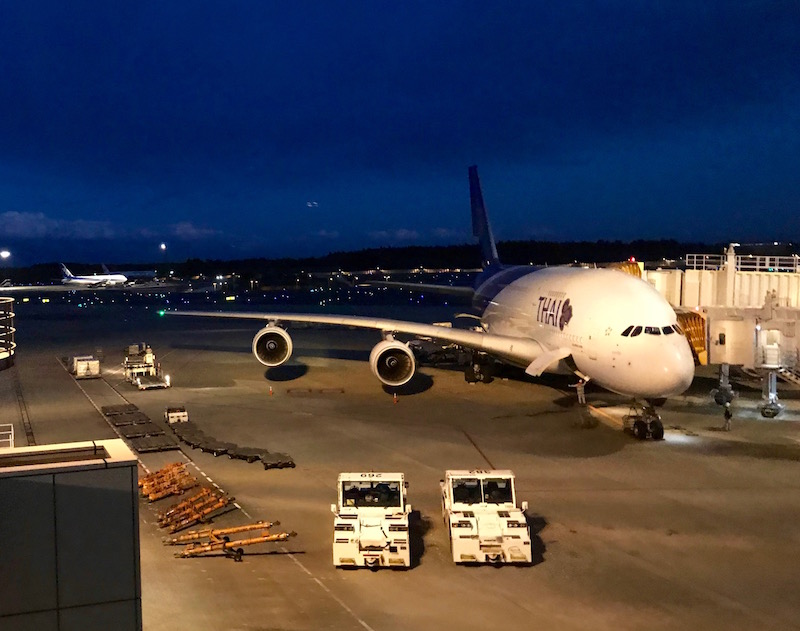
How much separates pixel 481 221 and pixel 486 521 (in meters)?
27.7

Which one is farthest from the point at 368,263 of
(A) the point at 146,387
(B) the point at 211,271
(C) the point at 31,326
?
(A) the point at 146,387

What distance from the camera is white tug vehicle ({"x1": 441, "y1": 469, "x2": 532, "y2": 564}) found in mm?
11211

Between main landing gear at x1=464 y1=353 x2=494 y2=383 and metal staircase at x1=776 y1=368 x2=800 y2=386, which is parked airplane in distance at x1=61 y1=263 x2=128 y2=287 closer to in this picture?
main landing gear at x1=464 y1=353 x2=494 y2=383

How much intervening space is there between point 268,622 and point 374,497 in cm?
343

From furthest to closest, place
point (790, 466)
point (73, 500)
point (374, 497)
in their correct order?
point (790, 466), point (374, 497), point (73, 500)

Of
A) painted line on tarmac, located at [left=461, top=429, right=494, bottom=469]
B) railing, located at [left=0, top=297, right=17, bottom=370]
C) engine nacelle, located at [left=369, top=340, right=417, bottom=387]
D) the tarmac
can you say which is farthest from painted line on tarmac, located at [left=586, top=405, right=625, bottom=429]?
railing, located at [left=0, top=297, right=17, bottom=370]

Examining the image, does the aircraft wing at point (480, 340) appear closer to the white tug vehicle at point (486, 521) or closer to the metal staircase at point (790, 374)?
the metal staircase at point (790, 374)

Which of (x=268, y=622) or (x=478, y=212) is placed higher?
(x=478, y=212)

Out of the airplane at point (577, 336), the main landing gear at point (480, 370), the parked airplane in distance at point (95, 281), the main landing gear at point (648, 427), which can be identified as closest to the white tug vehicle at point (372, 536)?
the airplane at point (577, 336)

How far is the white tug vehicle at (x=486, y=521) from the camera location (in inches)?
441

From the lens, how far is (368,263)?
16850 centimetres

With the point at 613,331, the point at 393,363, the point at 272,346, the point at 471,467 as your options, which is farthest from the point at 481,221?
the point at 471,467

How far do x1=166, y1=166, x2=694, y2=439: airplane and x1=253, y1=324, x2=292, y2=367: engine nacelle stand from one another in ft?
0.11

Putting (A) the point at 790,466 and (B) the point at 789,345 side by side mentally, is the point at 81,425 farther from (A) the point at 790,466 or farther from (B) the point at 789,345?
(B) the point at 789,345
